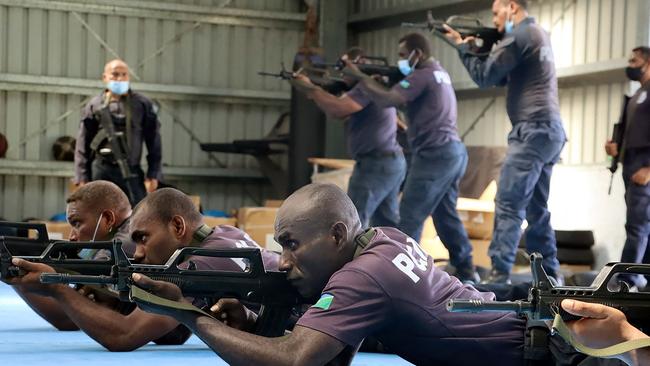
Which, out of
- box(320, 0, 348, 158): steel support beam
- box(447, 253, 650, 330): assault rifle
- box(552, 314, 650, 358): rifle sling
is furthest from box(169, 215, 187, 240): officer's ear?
box(320, 0, 348, 158): steel support beam

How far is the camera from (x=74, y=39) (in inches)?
700

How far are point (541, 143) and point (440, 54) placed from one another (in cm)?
754

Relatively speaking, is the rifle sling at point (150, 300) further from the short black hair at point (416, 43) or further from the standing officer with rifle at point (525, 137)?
the short black hair at point (416, 43)

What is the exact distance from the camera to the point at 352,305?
378 cm

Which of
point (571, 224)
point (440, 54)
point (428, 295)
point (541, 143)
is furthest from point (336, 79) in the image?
point (428, 295)

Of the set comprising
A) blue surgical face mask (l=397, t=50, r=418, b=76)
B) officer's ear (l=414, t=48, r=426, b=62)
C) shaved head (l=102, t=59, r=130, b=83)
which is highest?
officer's ear (l=414, t=48, r=426, b=62)

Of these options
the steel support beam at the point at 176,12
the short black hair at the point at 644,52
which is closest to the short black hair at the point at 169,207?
the short black hair at the point at 644,52

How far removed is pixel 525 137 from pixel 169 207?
5034 millimetres

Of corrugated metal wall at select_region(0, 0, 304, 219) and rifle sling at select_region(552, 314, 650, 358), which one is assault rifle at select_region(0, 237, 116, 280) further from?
corrugated metal wall at select_region(0, 0, 304, 219)

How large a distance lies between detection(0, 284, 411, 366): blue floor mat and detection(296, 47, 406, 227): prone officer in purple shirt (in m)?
4.22

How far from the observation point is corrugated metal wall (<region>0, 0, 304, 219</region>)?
17469mm

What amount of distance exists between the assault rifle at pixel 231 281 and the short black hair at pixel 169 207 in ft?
2.59

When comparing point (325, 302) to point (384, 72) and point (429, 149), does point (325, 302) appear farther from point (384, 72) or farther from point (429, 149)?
point (384, 72)

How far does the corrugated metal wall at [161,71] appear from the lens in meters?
17.5
